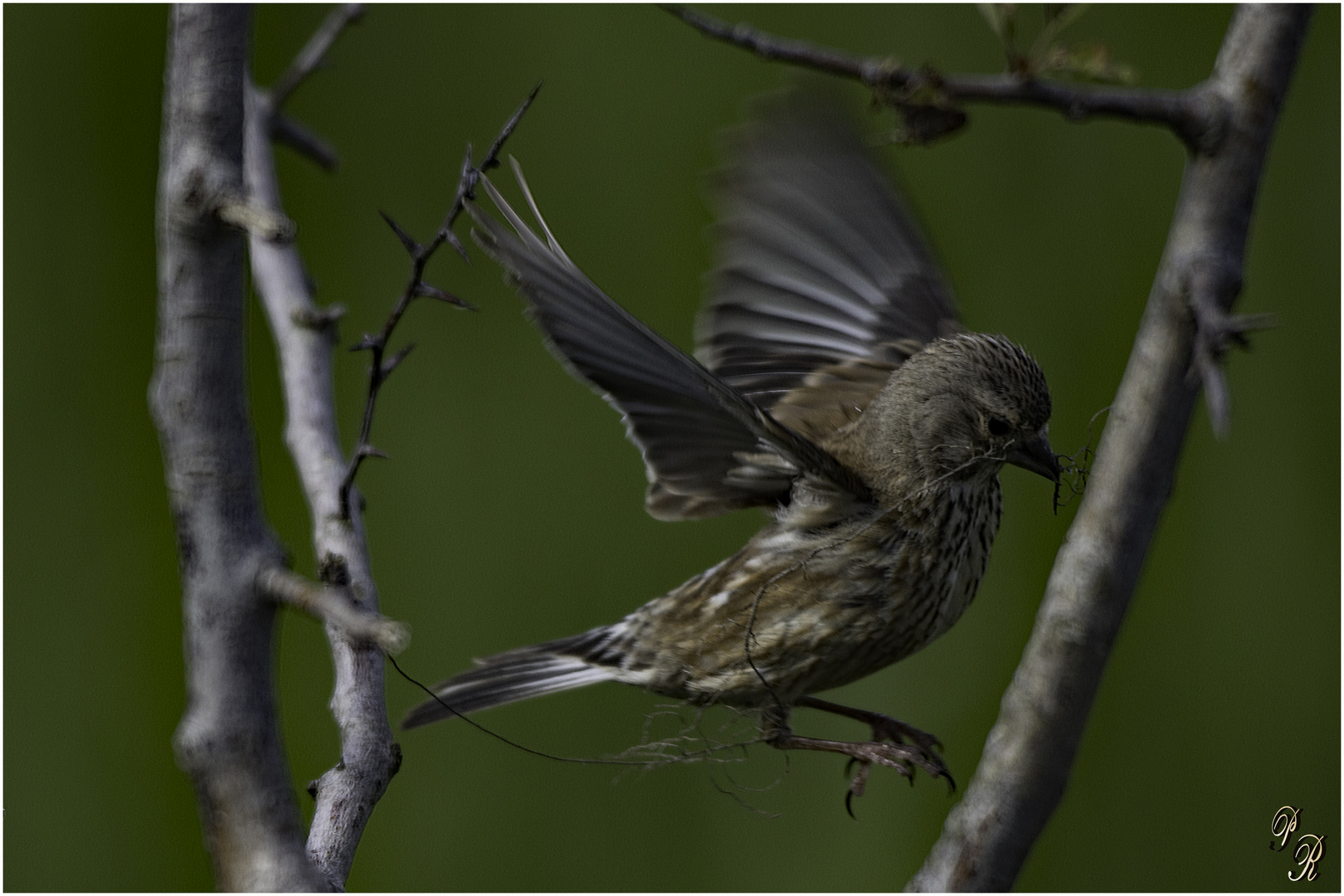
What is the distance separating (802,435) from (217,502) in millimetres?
1278

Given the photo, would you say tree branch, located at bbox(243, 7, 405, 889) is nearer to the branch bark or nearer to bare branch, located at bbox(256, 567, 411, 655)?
bare branch, located at bbox(256, 567, 411, 655)

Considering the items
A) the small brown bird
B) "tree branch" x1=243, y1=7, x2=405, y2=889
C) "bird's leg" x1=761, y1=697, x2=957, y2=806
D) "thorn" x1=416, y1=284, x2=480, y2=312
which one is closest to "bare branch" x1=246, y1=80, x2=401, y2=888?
"tree branch" x1=243, y1=7, x2=405, y2=889

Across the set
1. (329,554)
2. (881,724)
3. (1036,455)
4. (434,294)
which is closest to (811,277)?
(1036,455)

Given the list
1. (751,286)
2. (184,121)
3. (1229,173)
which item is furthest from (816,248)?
(184,121)

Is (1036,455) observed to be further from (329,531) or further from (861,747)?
(329,531)

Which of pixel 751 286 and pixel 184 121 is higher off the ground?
pixel 751 286

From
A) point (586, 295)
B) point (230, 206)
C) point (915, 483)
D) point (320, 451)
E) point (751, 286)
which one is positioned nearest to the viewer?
point (230, 206)

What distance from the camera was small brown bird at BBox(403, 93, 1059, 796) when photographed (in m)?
1.47

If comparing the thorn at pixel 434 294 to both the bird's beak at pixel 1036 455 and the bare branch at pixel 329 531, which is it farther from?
the bird's beak at pixel 1036 455

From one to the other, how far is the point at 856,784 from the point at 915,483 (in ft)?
1.67

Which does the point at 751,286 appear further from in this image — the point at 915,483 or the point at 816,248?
the point at 915,483

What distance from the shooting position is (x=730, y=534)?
293 cm

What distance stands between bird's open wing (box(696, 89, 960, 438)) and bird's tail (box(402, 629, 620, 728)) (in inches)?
21.9

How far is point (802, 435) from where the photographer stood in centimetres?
188
